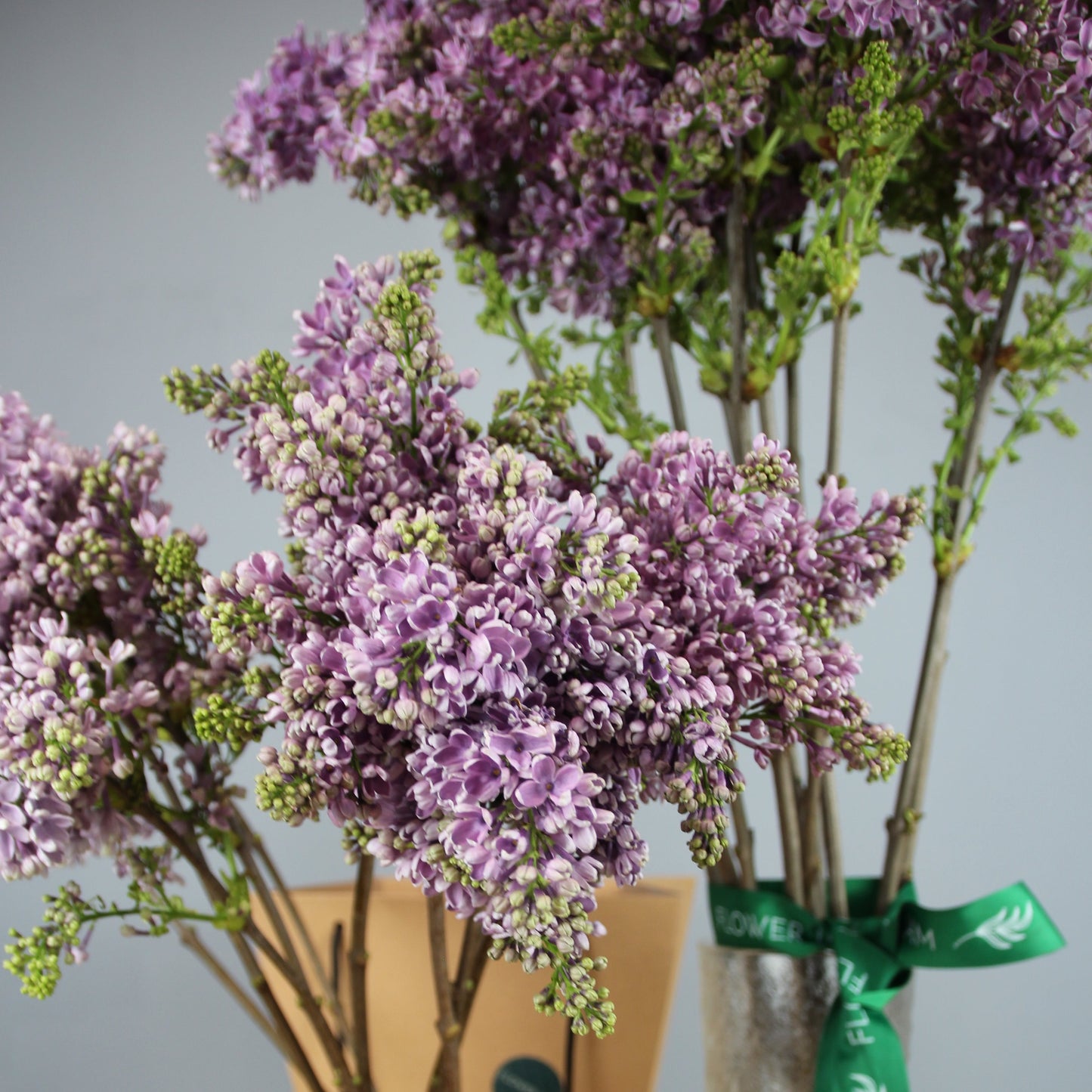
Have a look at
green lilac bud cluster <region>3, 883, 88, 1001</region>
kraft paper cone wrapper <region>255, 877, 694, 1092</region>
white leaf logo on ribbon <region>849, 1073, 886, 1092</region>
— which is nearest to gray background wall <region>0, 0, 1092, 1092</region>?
kraft paper cone wrapper <region>255, 877, 694, 1092</region>

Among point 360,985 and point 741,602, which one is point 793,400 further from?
point 360,985

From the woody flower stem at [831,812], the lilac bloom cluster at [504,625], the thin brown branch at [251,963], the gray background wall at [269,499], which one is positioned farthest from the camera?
the gray background wall at [269,499]

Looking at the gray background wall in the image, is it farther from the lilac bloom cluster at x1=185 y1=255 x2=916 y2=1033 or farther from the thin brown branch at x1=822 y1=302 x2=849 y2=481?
the lilac bloom cluster at x1=185 y1=255 x2=916 y2=1033

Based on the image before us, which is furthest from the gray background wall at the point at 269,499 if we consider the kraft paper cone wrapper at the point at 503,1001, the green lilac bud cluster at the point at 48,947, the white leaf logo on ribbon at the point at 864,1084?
the green lilac bud cluster at the point at 48,947

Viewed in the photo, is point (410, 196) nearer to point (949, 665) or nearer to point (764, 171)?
point (764, 171)

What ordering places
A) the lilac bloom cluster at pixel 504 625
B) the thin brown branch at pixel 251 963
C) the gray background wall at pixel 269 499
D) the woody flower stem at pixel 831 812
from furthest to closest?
the gray background wall at pixel 269 499
the woody flower stem at pixel 831 812
the thin brown branch at pixel 251 963
the lilac bloom cluster at pixel 504 625

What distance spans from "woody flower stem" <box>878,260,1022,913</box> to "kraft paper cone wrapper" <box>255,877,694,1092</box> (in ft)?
0.44

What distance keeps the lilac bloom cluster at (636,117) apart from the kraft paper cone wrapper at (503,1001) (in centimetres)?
37

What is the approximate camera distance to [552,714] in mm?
370

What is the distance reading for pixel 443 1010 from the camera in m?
0.52

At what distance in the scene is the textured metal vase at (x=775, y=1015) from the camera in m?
0.61

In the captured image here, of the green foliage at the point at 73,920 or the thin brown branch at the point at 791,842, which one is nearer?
the green foliage at the point at 73,920

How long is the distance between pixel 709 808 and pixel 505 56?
402mm

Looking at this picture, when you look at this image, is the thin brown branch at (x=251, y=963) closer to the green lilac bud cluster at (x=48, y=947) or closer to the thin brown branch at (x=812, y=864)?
the green lilac bud cluster at (x=48, y=947)
